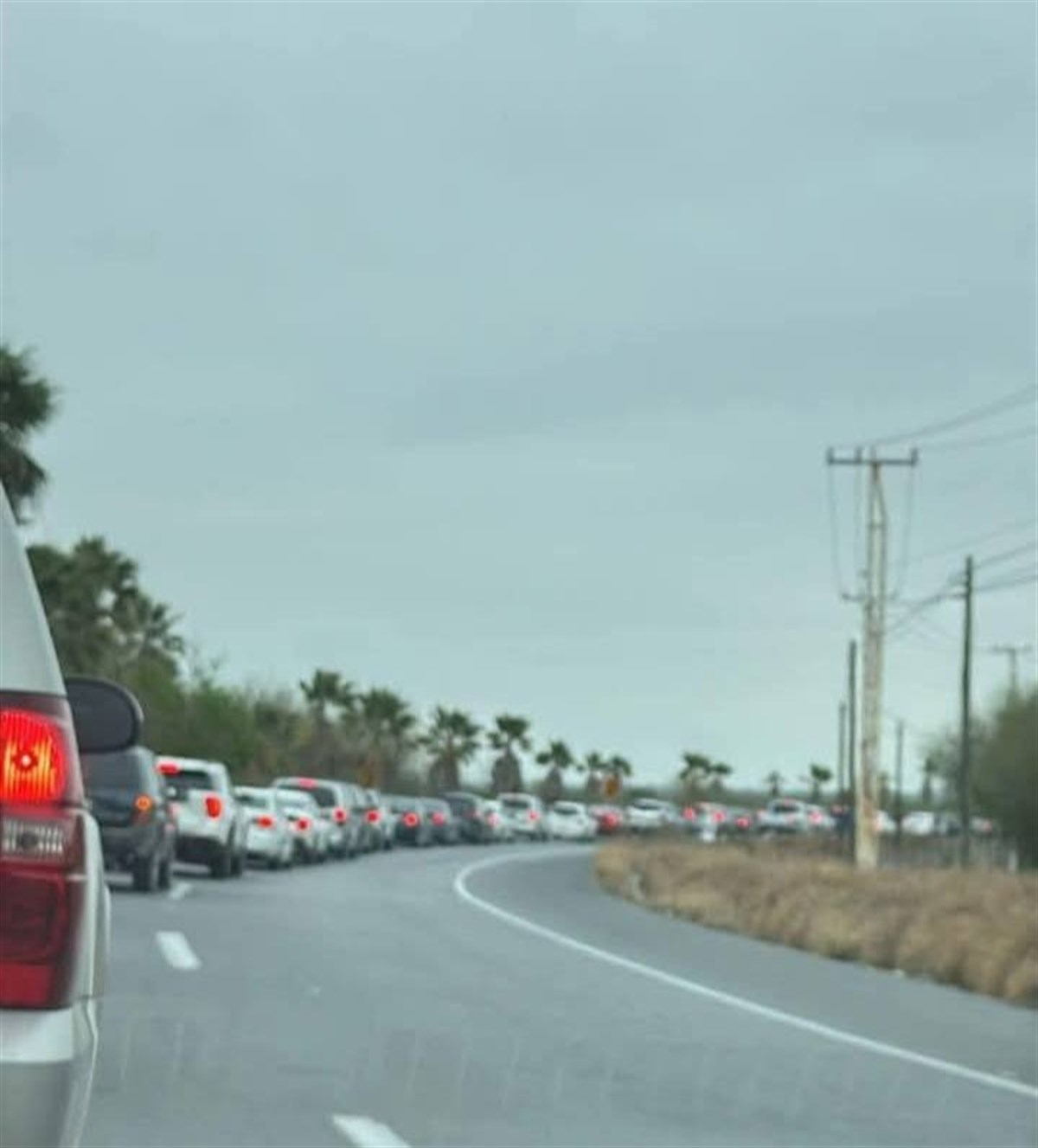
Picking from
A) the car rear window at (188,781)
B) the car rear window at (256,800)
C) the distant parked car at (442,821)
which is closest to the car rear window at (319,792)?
the car rear window at (256,800)

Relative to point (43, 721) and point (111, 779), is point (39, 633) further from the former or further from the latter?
point (111, 779)

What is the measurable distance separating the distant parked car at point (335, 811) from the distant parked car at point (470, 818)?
2569cm

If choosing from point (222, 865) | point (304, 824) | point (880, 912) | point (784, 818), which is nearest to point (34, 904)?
point (880, 912)

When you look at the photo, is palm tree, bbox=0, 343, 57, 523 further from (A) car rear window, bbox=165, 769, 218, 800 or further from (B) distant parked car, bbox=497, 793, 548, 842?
(B) distant parked car, bbox=497, 793, 548, 842

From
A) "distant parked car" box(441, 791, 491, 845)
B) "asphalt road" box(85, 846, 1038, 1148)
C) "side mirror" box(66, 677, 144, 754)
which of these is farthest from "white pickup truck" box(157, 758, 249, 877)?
"distant parked car" box(441, 791, 491, 845)

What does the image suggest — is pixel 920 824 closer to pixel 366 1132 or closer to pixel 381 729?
pixel 381 729

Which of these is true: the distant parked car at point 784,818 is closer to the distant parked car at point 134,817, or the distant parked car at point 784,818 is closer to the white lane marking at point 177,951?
the distant parked car at point 134,817

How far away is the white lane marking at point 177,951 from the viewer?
814 inches

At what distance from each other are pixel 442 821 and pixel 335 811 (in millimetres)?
→ 24893

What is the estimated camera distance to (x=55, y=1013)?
15.0ft

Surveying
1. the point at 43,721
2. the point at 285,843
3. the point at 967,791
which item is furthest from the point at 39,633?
the point at 967,791

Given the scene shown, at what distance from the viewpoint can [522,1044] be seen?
52.2 feet

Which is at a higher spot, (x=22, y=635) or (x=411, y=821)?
(x=411, y=821)

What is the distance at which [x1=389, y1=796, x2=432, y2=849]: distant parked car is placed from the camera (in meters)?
78.2
